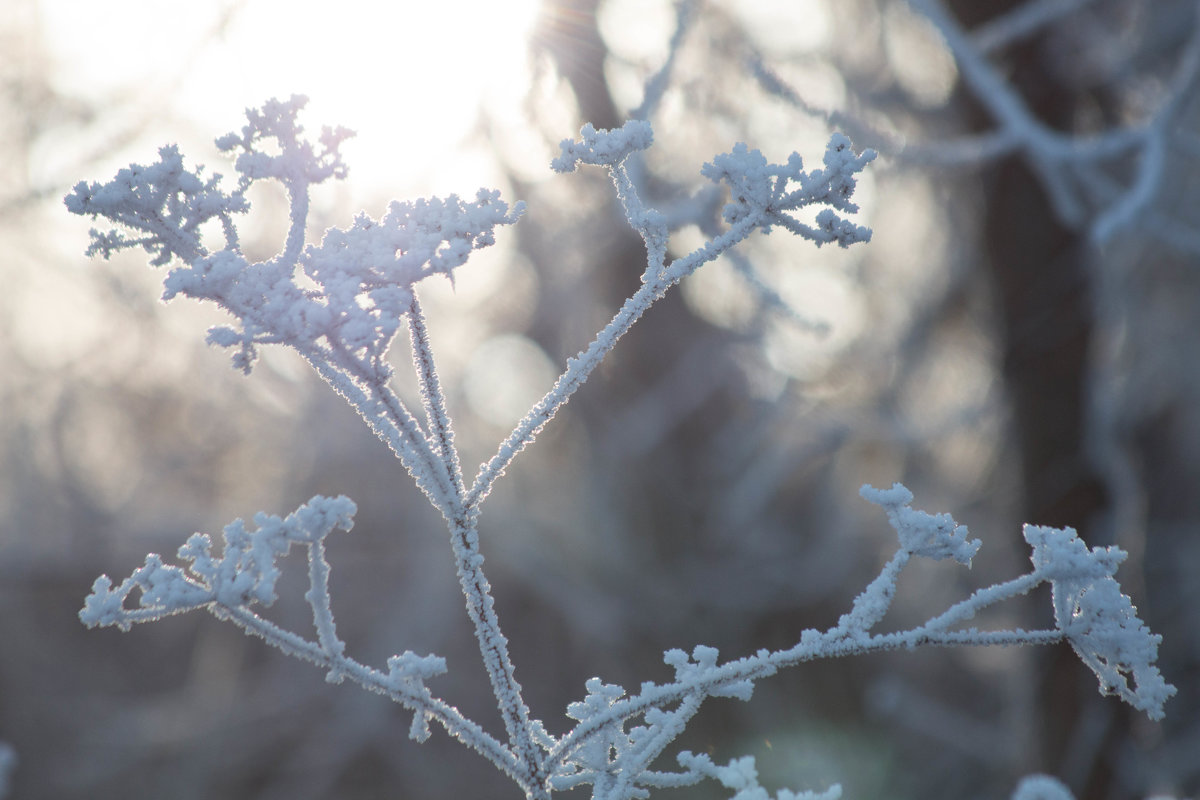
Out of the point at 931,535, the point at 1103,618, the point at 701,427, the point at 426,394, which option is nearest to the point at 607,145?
the point at 426,394

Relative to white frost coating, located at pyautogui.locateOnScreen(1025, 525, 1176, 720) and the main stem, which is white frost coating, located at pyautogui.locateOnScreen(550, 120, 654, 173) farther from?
white frost coating, located at pyautogui.locateOnScreen(1025, 525, 1176, 720)

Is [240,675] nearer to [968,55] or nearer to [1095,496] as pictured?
[1095,496]

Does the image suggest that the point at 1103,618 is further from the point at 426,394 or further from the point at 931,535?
the point at 426,394

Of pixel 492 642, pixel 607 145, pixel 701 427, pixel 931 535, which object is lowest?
pixel 492 642

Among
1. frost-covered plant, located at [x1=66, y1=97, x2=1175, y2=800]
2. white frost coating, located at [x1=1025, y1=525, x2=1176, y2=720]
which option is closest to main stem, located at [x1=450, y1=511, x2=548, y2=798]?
frost-covered plant, located at [x1=66, y1=97, x2=1175, y2=800]

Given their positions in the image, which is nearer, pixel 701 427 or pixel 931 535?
pixel 931 535

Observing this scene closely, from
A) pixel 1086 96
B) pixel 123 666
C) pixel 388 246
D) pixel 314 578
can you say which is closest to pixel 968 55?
pixel 388 246

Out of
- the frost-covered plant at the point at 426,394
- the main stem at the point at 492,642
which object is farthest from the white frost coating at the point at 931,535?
the main stem at the point at 492,642

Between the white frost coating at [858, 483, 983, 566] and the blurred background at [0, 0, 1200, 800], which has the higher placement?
the blurred background at [0, 0, 1200, 800]
